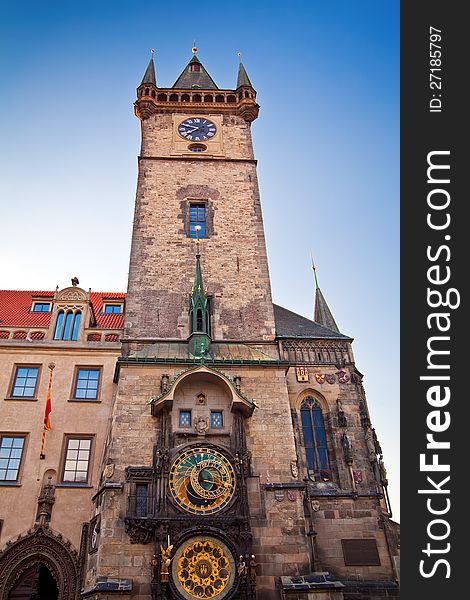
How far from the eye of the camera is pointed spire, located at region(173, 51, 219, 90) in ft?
84.5

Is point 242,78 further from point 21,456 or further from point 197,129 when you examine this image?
point 21,456

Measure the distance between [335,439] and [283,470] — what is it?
235 centimetres

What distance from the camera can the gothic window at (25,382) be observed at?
1611 cm

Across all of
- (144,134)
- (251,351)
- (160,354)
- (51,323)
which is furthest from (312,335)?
(144,134)

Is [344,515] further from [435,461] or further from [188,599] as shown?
[435,461]

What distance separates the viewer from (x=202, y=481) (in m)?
13.0

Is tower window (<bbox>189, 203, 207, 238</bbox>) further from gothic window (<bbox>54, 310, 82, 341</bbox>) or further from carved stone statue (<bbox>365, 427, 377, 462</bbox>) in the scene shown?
carved stone statue (<bbox>365, 427, 377, 462</bbox>)

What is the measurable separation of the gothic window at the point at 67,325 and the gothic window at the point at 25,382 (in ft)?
4.29

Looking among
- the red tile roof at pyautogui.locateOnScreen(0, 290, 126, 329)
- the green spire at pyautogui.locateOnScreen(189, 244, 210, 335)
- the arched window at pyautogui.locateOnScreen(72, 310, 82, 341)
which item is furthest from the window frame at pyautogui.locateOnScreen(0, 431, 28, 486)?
the green spire at pyautogui.locateOnScreen(189, 244, 210, 335)

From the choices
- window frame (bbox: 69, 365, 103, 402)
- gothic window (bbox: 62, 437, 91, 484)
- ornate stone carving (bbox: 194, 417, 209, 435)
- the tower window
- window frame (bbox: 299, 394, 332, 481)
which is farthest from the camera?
the tower window

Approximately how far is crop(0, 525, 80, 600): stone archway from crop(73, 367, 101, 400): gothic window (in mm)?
3724

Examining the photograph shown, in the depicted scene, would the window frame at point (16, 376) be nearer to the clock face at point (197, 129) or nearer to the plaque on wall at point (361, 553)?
the plaque on wall at point (361, 553)

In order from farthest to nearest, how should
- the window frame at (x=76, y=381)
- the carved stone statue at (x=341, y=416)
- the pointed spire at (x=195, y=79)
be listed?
the pointed spire at (x=195, y=79) → the window frame at (x=76, y=381) → the carved stone statue at (x=341, y=416)

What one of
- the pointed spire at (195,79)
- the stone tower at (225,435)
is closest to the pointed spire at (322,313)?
the stone tower at (225,435)
